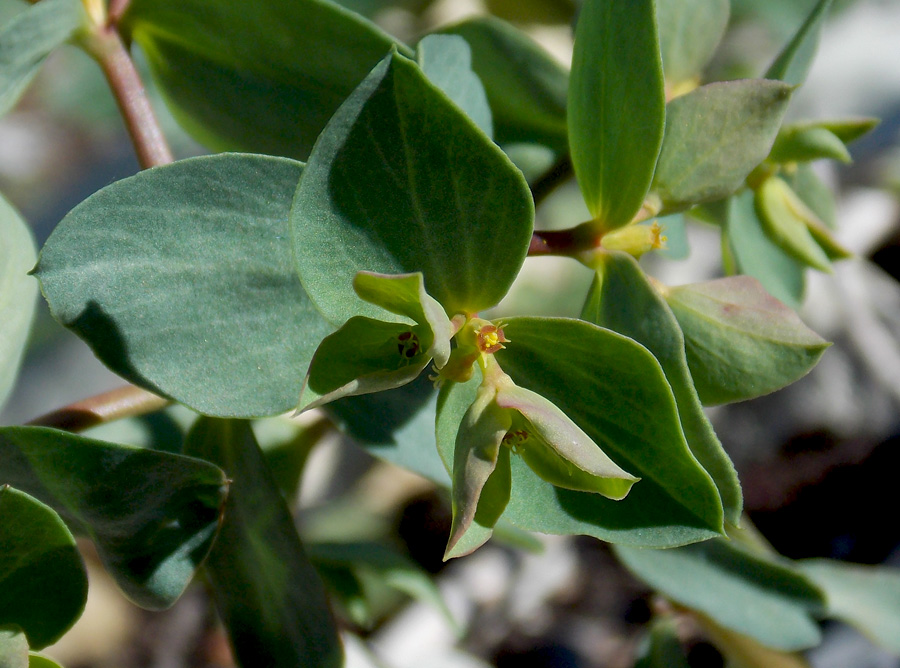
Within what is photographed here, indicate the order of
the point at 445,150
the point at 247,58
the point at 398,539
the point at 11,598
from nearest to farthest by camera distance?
1. the point at 445,150
2. the point at 11,598
3. the point at 247,58
4. the point at 398,539

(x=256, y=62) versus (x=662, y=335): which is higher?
(x=256, y=62)

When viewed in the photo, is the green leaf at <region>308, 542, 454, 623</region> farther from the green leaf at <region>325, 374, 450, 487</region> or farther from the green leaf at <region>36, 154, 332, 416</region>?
the green leaf at <region>36, 154, 332, 416</region>

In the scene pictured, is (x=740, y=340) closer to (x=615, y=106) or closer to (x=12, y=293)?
(x=615, y=106)

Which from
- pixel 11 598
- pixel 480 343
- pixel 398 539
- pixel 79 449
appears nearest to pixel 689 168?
pixel 480 343

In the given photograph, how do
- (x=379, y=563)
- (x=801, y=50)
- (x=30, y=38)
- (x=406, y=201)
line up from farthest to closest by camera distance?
(x=379, y=563) < (x=801, y=50) < (x=30, y=38) < (x=406, y=201)

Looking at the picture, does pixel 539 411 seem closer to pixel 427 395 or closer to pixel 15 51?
pixel 427 395

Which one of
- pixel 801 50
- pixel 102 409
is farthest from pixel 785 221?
pixel 102 409
